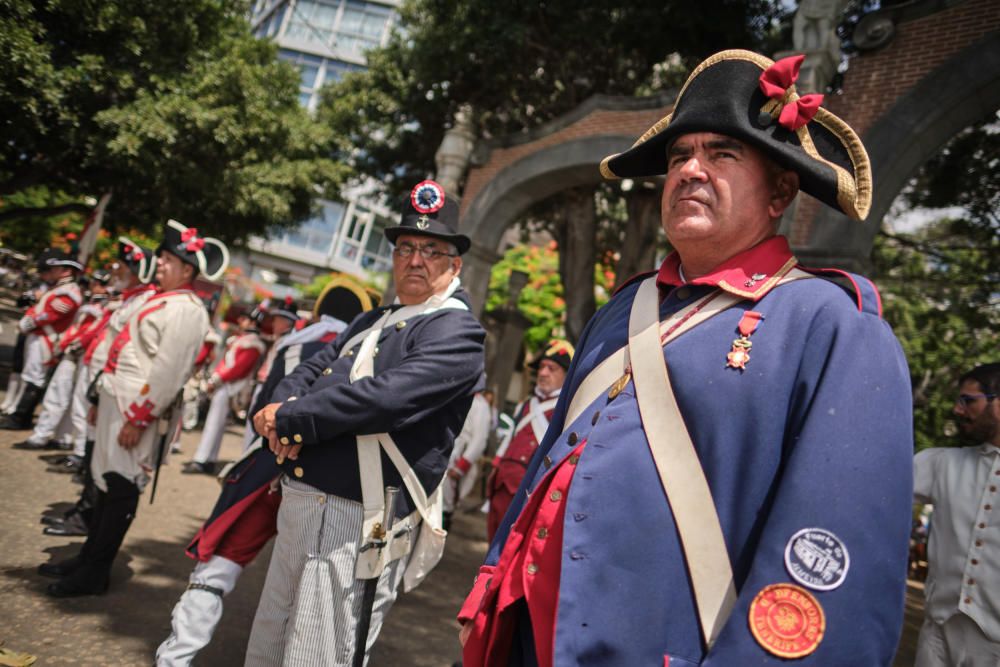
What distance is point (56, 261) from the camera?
28.6 ft

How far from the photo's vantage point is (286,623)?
2.85 metres

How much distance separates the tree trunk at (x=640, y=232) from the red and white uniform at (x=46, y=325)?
8.40 m

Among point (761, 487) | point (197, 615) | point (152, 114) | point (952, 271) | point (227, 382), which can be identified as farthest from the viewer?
point (952, 271)

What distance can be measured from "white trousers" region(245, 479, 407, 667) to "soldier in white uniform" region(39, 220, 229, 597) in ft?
5.58

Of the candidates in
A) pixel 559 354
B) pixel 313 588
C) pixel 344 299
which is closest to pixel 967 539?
pixel 559 354

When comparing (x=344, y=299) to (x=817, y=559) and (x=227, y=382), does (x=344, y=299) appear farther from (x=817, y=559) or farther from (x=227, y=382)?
(x=227, y=382)

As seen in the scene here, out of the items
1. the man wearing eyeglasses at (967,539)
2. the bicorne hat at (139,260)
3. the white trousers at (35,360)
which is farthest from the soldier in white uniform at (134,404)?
the white trousers at (35,360)

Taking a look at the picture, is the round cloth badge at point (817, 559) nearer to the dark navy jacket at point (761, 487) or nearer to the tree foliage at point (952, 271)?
the dark navy jacket at point (761, 487)

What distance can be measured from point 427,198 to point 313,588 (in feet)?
6.14

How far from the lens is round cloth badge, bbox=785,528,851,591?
4.05 feet

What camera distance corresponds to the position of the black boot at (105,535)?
3.99 metres

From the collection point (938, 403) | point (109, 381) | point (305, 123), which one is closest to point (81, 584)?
point (109, 381)

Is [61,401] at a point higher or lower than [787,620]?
lower

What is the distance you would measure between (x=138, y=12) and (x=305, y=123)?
500 centimetres
